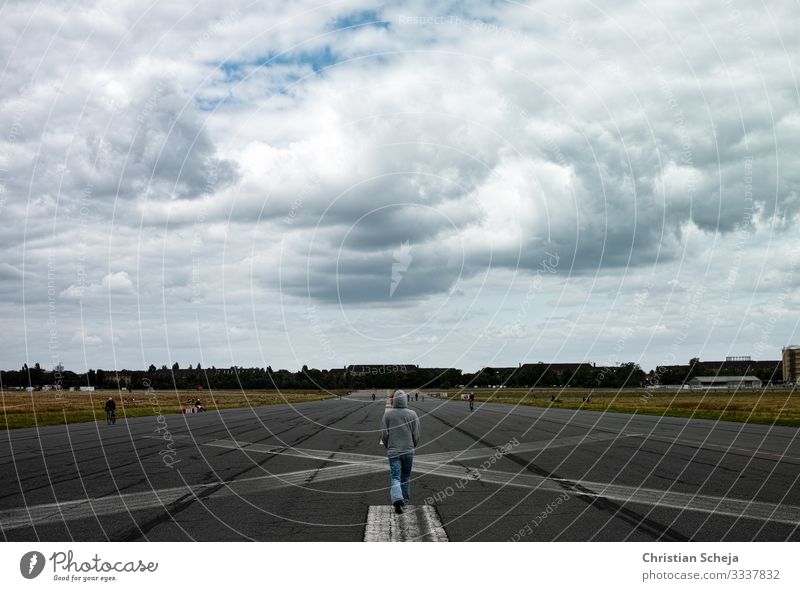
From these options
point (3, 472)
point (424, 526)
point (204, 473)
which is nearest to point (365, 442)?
point (204, 473)

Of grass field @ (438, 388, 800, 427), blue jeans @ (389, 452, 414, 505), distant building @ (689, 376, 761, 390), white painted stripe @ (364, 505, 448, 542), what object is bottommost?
distant building @ (689, 376, 761, 390)

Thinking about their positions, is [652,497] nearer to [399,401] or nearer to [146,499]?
[399,401]

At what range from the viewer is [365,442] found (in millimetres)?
26859

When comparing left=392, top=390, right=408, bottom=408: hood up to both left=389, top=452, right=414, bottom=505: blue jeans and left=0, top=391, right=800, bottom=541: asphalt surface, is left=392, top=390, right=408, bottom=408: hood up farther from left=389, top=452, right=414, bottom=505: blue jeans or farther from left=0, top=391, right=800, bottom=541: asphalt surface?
left=0, top=391, right=800, bottom=541: asphalt surface

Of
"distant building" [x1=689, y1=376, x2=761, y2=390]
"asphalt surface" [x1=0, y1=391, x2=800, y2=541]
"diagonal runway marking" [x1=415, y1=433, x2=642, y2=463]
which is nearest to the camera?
"asphalt surface" [x1=0, y1=391, x2=800, y2=541]

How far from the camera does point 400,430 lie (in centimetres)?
1170

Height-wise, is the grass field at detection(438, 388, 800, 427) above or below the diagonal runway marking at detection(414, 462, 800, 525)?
below

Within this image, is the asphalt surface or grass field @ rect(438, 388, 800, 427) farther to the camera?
grass field @ rect(438, 388, 800, 427)

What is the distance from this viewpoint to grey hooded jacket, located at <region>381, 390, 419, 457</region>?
11586 mm

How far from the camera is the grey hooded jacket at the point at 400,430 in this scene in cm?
1159

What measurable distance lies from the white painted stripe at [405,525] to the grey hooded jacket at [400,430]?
0.91 m

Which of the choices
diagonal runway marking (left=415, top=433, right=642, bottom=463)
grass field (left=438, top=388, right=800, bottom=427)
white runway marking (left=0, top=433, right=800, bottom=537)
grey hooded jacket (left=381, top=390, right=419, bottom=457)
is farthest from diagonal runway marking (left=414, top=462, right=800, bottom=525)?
grass field (left=438, top=388, right=800, bottom=427)

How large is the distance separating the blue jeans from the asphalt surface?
0.52 meters

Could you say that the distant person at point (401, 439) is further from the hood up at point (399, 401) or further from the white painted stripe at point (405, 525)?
the white painted stripe at point (405, 525)
